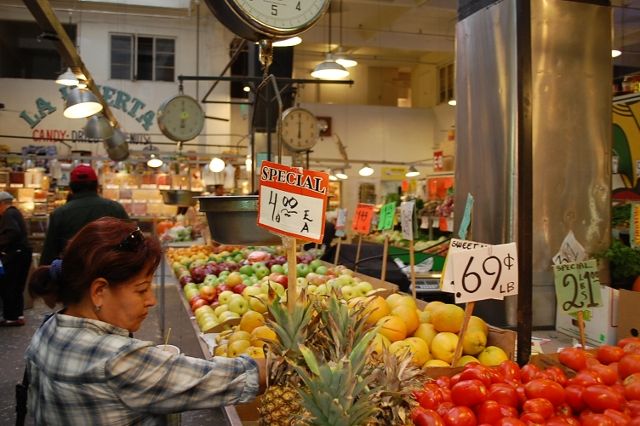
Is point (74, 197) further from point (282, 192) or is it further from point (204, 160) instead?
point (204, 160)

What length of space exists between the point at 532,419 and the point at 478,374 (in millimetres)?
246

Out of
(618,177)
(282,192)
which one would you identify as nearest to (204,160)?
(618,177)

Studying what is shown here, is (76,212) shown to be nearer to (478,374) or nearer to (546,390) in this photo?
(478,374)

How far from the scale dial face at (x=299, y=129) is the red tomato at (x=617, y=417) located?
24.2 ft

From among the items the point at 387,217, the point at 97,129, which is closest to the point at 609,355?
Answer: the point at 387,217

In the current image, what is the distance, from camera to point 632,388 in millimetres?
1858

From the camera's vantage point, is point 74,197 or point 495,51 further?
point 74,197

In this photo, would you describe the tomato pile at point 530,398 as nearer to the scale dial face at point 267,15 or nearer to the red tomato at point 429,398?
the red tomato at point 429,398

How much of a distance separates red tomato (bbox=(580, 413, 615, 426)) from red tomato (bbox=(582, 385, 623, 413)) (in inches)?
1.6

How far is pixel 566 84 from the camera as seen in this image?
346cm

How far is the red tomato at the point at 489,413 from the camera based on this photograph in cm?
172

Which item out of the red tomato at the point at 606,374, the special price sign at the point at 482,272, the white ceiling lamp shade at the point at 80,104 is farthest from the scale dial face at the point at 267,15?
the white ceiling lamp shade at the point at 80,104

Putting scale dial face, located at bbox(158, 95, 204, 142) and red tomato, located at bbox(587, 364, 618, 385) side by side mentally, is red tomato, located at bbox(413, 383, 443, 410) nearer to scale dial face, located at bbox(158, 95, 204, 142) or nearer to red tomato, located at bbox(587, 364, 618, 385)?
red tomato, located at bbox(587, 364, 618, 385)

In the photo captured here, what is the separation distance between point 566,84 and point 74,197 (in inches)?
143
